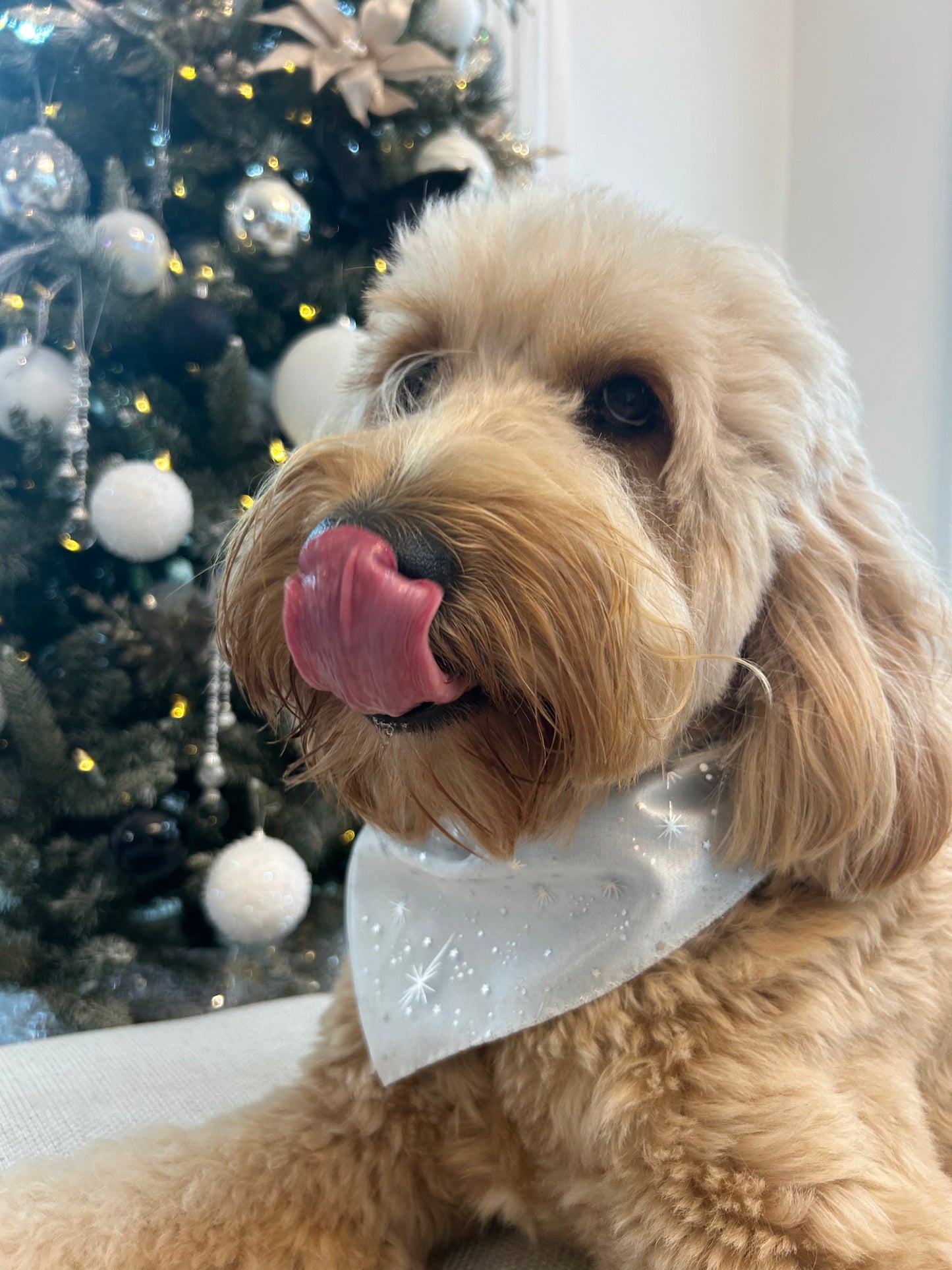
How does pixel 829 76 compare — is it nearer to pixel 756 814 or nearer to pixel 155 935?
pixel 756 814

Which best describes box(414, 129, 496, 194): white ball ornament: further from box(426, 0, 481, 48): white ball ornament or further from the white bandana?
the white bandana

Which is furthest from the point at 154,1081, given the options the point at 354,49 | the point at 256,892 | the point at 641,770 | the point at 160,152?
the point at 354,49

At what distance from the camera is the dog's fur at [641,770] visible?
73cm

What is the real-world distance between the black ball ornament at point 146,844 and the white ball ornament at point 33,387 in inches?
29.4

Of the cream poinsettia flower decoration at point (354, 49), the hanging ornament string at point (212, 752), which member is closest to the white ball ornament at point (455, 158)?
the cream poinsettia flower decoration at point (354, 49)

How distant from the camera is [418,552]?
2.34 feet

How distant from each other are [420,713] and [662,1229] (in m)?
0.44

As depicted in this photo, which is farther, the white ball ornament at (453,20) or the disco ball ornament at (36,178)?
the white ball ornament at (453,20)

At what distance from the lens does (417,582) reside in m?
0.70

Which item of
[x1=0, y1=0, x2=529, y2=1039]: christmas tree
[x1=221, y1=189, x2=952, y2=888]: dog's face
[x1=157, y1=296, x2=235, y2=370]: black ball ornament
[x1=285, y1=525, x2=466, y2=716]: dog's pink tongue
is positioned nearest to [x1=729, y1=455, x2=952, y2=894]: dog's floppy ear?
[x1=221, y1=189, x2=952, y2=888]: dog's face

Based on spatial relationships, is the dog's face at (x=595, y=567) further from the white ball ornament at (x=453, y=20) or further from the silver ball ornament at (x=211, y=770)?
the white ball ornament at (x=453, y=20)

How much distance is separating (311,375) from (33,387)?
498 millimetres

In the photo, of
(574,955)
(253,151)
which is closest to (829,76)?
(253,151)

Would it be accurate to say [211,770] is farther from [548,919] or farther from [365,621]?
[365,621]
